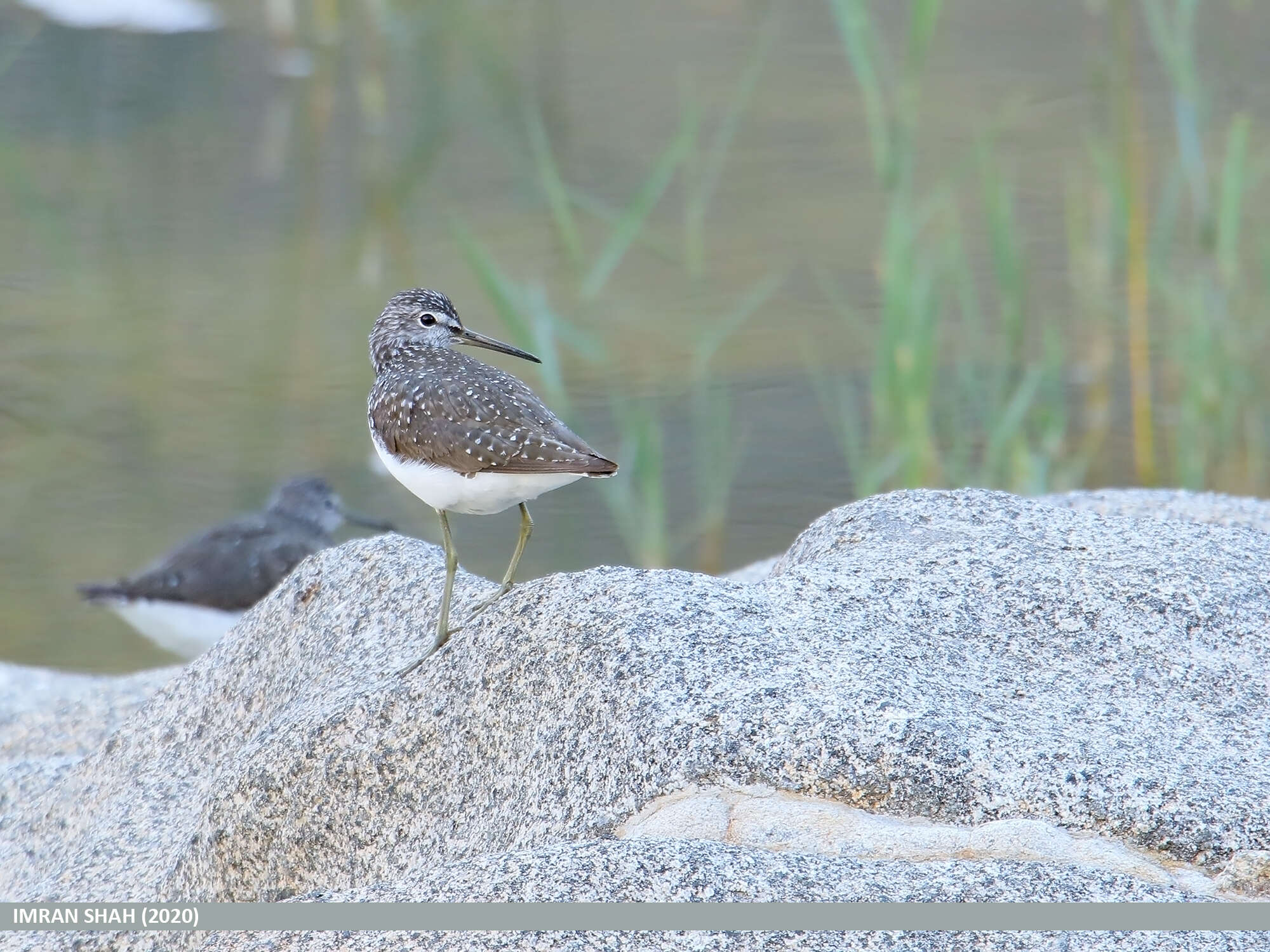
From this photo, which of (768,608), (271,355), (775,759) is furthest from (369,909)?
(271,355)

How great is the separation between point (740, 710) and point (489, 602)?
550 millimetres

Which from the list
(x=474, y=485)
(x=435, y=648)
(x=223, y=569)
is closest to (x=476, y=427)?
(x=474, y=485)

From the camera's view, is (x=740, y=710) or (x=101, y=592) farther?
(x=101, y=592)

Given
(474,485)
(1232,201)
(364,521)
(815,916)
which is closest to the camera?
(815,916)

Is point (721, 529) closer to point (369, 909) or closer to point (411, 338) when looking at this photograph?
point (411, 338)

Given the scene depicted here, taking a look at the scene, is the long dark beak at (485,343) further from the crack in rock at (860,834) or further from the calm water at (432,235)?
the calm water at (432,235)

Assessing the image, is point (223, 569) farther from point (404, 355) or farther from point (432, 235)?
point (432, 235)

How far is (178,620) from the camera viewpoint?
4336mm

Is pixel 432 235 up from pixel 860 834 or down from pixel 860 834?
up

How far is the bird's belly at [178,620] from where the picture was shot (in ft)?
14.1

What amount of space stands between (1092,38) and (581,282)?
12.5 ft

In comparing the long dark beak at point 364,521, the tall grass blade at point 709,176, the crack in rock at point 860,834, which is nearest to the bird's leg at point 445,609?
the crack in rock at point 860,834

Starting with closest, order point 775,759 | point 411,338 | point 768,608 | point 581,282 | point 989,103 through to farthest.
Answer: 1. point 775,759
2. point 768,608
3. point 411,338
4. point 581,282
5. point 989,103

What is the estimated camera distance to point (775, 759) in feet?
6.11
